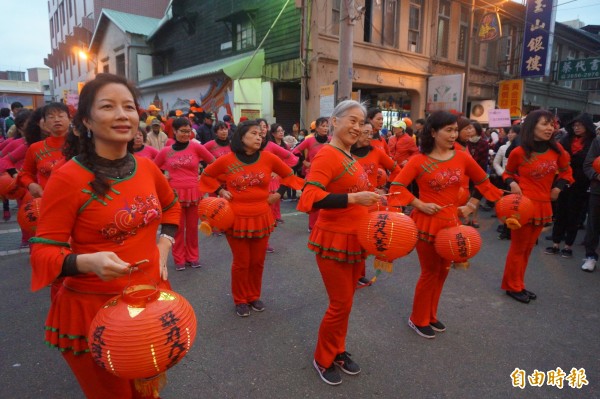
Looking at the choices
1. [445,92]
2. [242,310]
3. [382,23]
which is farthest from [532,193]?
[445,92]

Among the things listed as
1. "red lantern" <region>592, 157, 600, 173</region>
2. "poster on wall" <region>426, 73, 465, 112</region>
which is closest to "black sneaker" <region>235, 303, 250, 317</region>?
"red lantern" <region>592, 157, 600, 173</region>

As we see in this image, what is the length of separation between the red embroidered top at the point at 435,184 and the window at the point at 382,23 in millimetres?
12968

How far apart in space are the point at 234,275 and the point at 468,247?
2355 millimetres

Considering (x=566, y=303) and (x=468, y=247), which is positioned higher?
(x=468, y=247)

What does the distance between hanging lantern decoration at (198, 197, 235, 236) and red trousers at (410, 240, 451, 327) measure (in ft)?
6.18

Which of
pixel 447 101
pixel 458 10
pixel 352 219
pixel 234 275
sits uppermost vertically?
pixel 458 10

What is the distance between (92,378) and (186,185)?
366cm

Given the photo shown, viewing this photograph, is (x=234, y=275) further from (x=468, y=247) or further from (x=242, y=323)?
(x=468, y=247)

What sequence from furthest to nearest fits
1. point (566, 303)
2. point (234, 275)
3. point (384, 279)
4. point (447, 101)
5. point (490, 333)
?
point (447, 101), point (384, 279), point (566, 303), point (234, 275), point (490, 333)

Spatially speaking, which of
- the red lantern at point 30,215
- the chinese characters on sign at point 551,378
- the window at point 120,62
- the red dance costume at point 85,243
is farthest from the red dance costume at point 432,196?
the window at point 120,62

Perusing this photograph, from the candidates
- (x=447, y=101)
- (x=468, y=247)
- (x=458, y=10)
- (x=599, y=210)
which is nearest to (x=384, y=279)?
(x=468, y=247)

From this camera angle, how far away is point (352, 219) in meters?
2.80

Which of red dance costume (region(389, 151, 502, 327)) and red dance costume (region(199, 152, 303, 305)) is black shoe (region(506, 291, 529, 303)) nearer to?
red dance costume (region(389, 151, 502, 327))

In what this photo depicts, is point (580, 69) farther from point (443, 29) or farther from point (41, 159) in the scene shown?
point (41, 159)
